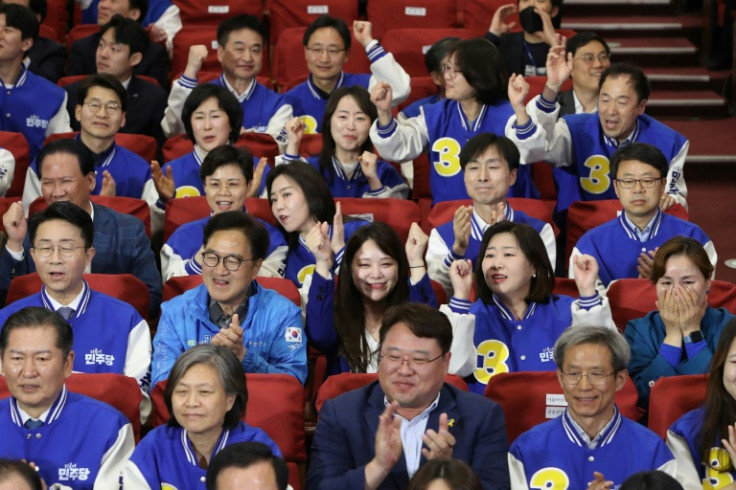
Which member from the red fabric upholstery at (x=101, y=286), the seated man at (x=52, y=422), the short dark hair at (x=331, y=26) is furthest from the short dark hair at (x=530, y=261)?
the short dark hair at (x=331, y=26)

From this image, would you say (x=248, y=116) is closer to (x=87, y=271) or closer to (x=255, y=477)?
(x=87, y=271)

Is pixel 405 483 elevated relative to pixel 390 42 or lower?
lower

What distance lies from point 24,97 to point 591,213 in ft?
7.71

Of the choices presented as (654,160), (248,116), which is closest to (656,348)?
(654,160)

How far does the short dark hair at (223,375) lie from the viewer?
3.09 meters

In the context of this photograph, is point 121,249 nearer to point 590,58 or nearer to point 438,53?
point 438,53

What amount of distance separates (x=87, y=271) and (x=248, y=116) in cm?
138

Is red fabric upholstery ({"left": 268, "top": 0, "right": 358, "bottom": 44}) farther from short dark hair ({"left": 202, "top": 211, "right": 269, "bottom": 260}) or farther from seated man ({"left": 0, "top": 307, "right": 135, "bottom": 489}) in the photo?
seated man ({"left": 0, "top": 307, "right": 135, "bottom": 489})

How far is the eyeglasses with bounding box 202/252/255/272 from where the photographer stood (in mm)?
3627

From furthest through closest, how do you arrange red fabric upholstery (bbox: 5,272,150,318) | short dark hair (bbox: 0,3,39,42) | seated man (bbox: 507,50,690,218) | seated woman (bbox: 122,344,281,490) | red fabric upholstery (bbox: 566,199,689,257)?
short dark hair (bbox: 0,3,39,42) → seated man (bbox: 507,50,690,218) → red fabric upholstery (bbox: 566,199,689,257) → red fabric upholstery (bbox: 5,272,150,318) → seated woman (bbox: 122,344,281,490)

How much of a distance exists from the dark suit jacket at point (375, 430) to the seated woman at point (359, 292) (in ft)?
1.61

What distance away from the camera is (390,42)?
5895 mm

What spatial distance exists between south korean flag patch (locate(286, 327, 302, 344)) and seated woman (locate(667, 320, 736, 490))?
3.43 ft

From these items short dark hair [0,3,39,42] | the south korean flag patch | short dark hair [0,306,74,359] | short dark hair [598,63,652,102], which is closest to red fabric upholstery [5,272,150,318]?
the south korean flag patch
